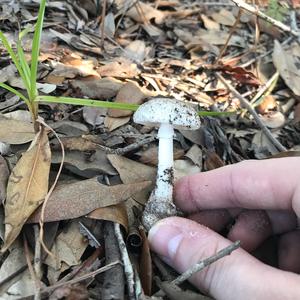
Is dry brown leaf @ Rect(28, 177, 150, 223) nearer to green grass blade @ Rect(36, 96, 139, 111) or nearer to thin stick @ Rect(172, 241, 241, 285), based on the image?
green grass blade @ Rect(36, 96, 139, 111)

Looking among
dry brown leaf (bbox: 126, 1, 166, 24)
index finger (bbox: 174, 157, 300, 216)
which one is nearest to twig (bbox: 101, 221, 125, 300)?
index finger (bbox: 174, 157, 300, 216)

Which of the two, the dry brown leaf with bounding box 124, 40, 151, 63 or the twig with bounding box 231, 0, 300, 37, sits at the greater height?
the twig with bounding box 231, 0, 300, 37

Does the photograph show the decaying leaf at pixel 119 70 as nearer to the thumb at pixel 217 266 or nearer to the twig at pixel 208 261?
the thumb at pixel 217 266

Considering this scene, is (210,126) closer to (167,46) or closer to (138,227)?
(138,227)

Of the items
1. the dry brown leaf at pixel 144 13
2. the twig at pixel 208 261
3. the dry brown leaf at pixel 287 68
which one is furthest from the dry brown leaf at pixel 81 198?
the dry brown leaf at pixel 144 13

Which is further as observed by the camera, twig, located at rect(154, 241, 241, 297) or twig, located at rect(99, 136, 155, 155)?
twig, located at rect(99, 136, 155, 155)

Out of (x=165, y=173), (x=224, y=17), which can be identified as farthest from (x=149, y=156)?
(x=224, y=17)

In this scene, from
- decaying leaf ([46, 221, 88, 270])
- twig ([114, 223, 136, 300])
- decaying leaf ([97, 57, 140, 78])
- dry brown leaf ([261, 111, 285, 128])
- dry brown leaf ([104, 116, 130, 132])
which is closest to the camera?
twig ([114, 223, 136, 300])
